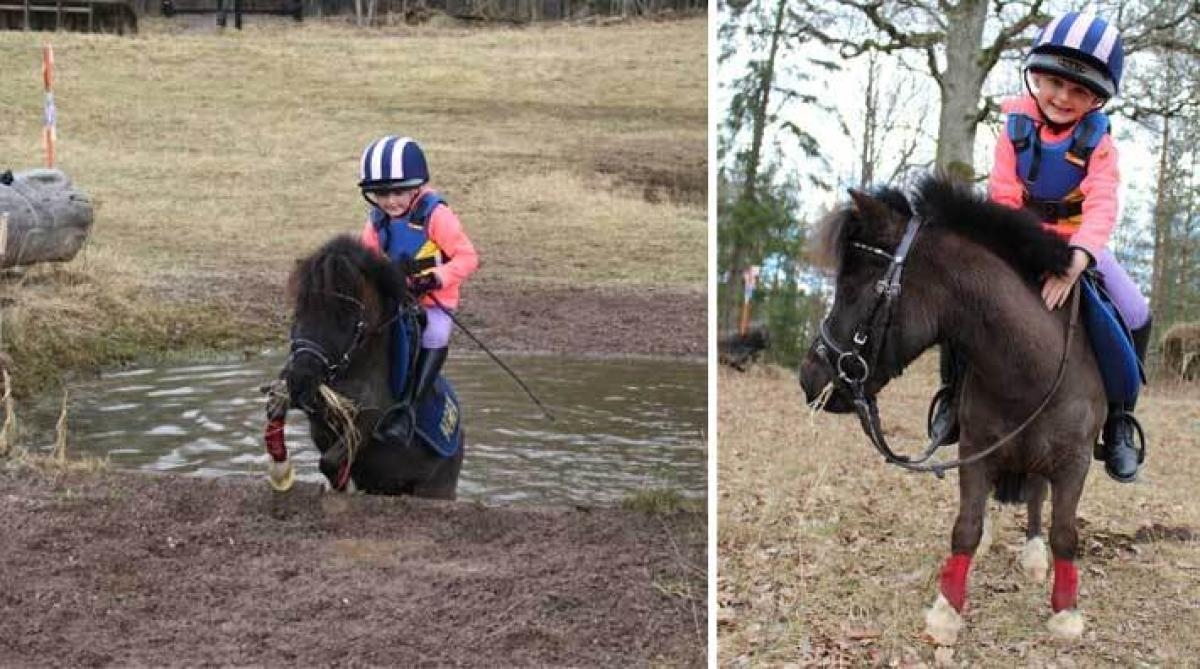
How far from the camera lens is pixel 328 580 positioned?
4.37 metres

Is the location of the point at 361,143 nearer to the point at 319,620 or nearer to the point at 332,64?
the point at 332,64

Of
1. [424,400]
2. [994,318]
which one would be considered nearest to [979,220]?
[994,318]

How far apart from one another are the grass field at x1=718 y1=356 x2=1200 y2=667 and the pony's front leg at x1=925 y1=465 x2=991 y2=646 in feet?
0.47

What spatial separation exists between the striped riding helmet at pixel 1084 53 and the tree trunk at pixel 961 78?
26.9ft

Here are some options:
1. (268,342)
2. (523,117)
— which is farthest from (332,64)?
(268,342)

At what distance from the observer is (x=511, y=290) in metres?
15.1

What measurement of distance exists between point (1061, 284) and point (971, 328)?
38 centimetres

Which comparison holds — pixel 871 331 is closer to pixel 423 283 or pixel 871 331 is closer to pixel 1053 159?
pixel 1053 159

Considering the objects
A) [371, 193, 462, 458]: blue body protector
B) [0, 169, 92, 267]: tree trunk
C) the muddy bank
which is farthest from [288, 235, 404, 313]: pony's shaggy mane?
[0, 169, 92, 267]: tree trunk

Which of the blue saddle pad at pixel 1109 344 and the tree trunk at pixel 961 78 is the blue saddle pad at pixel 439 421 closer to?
the blue saddle pad at pixel 1109 344

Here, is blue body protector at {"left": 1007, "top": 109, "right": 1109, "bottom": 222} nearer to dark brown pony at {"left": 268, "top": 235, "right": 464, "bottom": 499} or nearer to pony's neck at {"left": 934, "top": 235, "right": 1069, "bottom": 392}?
pony's neck at {"left": 934, "top": 235, "right": 1069, "bottom": 392}

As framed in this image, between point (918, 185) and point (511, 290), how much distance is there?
11.4 metres

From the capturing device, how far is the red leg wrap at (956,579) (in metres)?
4.16

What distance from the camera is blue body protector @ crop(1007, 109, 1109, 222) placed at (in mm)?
4023
